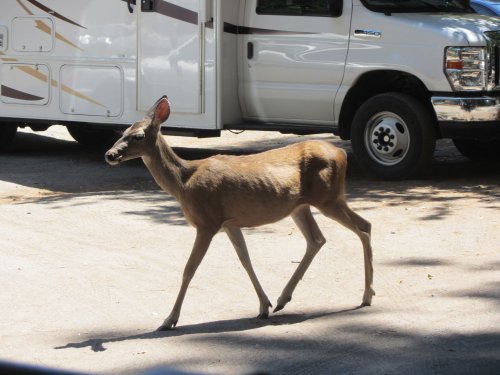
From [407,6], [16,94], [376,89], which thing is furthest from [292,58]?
[16,94]

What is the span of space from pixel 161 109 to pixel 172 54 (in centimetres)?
589

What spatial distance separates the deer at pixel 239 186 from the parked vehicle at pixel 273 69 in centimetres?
470

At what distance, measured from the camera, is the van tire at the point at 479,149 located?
12.7 m

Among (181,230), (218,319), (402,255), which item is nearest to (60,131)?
(181,230)

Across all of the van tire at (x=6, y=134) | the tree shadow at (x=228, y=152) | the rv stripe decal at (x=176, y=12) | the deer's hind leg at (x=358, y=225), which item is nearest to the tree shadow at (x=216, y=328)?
the deer's hind leg at (x=358, y=225)

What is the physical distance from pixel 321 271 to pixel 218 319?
4.65 feet

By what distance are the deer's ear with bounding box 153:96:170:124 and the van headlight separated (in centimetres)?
518

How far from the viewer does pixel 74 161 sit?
44.5 feet

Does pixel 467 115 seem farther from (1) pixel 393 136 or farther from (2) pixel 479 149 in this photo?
(2) pixel 479 149

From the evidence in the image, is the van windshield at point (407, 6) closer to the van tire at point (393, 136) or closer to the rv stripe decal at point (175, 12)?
the van tire at point (393, 136)

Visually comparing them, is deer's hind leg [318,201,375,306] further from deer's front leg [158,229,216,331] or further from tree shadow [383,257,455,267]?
tree shadow [383,257,455,267]

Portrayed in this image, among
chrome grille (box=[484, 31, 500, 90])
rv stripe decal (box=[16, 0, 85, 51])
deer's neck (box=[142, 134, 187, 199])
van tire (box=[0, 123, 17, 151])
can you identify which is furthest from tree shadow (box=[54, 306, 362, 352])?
van tire (box=[0, 123, 17, 151])

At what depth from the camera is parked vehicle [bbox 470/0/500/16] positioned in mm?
15297

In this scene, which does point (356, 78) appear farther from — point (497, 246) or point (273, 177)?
point (273, 177)
